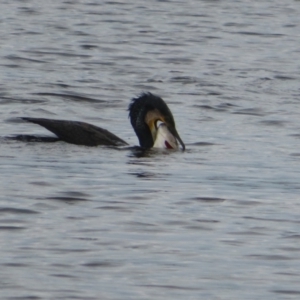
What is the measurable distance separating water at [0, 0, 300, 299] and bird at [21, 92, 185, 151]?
17 cm

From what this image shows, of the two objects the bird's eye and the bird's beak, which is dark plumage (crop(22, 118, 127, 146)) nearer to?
the bird's beak

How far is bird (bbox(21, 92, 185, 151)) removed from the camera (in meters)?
14.6

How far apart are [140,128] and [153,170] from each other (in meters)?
2.14

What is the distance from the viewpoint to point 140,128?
51.1 feet

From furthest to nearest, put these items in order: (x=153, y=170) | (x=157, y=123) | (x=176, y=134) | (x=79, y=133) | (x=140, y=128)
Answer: (x=157, y=123) → (x=140, y=128) → (x=176, y=134) → (x=79, y=133) → (x=153, y=170)

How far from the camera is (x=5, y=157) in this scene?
1354 centimetres

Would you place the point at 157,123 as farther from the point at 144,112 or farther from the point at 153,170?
the point at 153,170

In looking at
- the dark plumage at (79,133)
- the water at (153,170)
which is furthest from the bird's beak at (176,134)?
the dark plumage at (79,133)

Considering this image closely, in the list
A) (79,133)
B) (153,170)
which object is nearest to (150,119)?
(79,133)

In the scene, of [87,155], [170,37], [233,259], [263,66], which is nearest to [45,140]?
[87,155]

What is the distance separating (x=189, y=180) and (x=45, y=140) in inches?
106

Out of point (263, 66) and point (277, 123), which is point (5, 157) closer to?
point (277, 123)

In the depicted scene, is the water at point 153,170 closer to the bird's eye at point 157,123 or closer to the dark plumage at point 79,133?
the dark plumage at point 79,133

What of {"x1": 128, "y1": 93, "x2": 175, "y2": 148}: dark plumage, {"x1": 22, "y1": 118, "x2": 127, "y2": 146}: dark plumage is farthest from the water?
{"x1": 128, "y1": 93, "x2": 175, "y2": 148}: dark plumage
